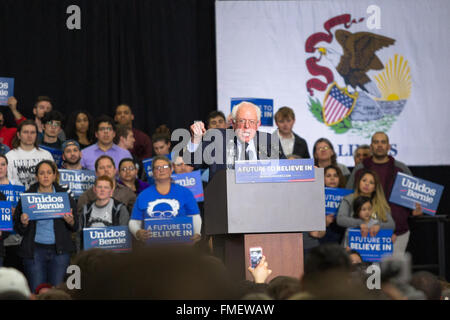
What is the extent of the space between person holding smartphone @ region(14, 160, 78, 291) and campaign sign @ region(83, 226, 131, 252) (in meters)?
0.28

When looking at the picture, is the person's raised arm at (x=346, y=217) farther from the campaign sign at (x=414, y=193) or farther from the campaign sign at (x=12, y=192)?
the campaign sign at (x=12, y=192)

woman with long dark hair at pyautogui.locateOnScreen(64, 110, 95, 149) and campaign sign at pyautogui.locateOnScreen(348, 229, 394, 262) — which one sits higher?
woman with long dark hair at pyautogui.locateOnScreen(64, 110, 95, 149)

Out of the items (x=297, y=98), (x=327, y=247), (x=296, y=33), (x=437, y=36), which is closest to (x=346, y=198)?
(x=297, y=98)

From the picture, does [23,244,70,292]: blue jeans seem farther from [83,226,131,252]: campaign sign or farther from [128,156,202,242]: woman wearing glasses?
[128,156,202,242]: woman wearing glasses

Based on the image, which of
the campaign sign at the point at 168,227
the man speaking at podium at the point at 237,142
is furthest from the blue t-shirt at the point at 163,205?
the man speaking at podium at the point at 237,142

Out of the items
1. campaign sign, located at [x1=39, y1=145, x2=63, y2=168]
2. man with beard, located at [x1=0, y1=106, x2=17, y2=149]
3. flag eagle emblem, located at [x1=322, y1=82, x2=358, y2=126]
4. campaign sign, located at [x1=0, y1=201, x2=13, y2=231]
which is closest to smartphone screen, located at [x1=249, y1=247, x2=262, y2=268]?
campaign sign, located at [x1=0, y1=201, x2=13, y2=231]

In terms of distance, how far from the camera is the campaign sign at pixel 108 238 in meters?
5.46

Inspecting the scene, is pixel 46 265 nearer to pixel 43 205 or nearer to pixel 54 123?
pixel 43 205

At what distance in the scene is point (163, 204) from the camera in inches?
219

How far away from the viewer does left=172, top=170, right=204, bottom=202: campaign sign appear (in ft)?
20.7

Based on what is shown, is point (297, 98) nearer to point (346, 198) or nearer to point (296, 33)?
point (296, 33)

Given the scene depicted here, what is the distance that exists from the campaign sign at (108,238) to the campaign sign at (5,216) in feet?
1.99

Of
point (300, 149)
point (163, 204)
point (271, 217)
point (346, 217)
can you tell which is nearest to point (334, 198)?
point (346, 217)

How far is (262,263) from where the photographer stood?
3.42m
